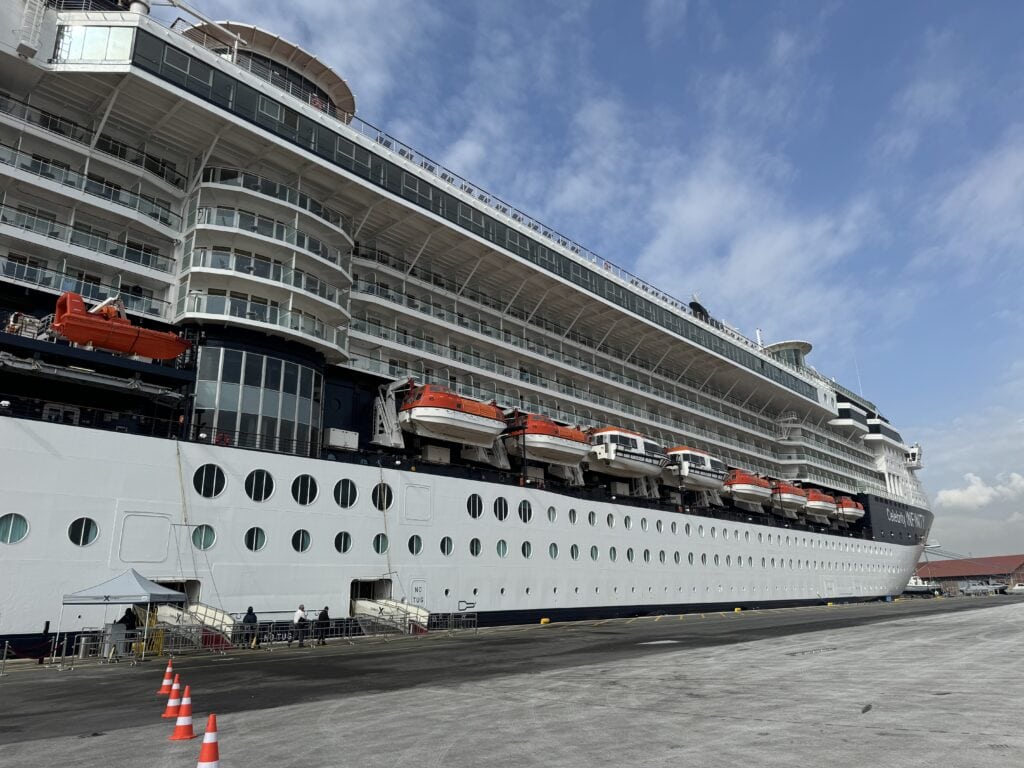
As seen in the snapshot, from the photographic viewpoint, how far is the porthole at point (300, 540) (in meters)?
21.9

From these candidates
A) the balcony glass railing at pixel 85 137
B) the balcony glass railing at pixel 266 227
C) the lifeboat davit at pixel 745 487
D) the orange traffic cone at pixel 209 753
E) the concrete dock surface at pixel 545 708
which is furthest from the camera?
the lifeboat davit at pixel 745 487

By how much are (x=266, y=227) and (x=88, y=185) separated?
5.50 m

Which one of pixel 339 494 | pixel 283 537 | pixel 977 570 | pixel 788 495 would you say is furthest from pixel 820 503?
pixel 977 570

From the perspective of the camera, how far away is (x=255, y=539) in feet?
68.8

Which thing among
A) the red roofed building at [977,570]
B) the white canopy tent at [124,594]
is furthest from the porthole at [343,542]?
the red roofed building at [977,570]

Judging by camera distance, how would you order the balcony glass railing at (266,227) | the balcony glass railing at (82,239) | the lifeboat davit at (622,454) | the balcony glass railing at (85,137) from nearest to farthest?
the balcony glass railing at (82,239)
the balcony glass railing at (85,137)
the balcony glass railing at (266,227)
the lifeboat davit at (622,454)

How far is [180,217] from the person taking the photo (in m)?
24.4

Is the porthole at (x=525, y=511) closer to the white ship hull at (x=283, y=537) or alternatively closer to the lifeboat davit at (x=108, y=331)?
the white ship hull at (x=283, y=537)

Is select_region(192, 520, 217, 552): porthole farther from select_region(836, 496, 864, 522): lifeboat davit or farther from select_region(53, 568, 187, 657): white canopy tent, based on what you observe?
select_region(836, 496, 864, 522): lifeboat davit

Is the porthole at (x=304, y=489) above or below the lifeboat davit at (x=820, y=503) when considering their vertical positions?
below

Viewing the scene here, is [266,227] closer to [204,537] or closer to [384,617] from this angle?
[204,537]

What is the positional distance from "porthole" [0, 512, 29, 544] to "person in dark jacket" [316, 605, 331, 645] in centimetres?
844

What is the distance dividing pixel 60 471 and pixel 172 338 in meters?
4.89

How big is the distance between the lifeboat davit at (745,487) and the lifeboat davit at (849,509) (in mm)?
15450
